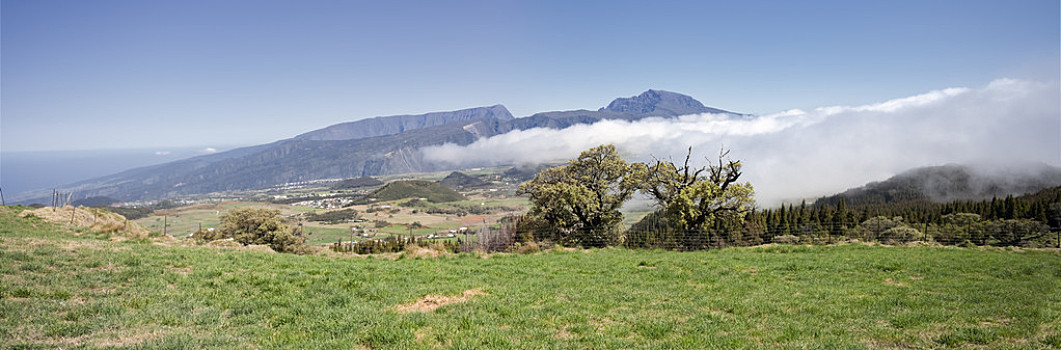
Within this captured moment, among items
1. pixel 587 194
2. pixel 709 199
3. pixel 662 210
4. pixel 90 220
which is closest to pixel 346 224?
pixel 90 220

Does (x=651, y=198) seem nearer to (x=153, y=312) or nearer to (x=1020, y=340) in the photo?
(x=1020, y=340)

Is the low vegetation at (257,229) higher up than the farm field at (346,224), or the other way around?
the low vegetation at (257,229)

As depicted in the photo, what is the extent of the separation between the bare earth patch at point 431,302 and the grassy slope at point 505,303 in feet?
0.80

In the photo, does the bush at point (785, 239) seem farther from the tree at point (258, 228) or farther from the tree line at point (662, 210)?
the tree at point (258, 228)

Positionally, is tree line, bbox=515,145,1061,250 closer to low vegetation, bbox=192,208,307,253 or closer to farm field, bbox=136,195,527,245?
low vegetation, bbox=192,208,307,253

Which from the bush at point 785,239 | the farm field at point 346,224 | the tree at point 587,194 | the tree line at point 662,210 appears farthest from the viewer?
the farm field at point 346,224

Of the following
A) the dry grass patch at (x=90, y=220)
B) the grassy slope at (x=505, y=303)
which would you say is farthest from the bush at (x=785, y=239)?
the dry grass patch at (x=90, y=220)

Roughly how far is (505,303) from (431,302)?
1745 mm

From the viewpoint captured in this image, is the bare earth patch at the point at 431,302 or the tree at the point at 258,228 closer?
the bare earth patch at the point at 431,302

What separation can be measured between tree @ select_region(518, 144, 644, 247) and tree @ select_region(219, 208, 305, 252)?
21.3m

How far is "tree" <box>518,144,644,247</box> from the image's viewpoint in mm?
27953

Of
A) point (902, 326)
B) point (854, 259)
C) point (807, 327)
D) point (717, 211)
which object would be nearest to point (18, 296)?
point (807, 327)

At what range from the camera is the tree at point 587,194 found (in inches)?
1101

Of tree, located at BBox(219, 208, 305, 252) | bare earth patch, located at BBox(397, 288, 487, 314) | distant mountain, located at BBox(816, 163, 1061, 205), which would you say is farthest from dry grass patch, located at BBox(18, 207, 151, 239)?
distant mountain, located at BBox(816, 163, 1061, 205)
